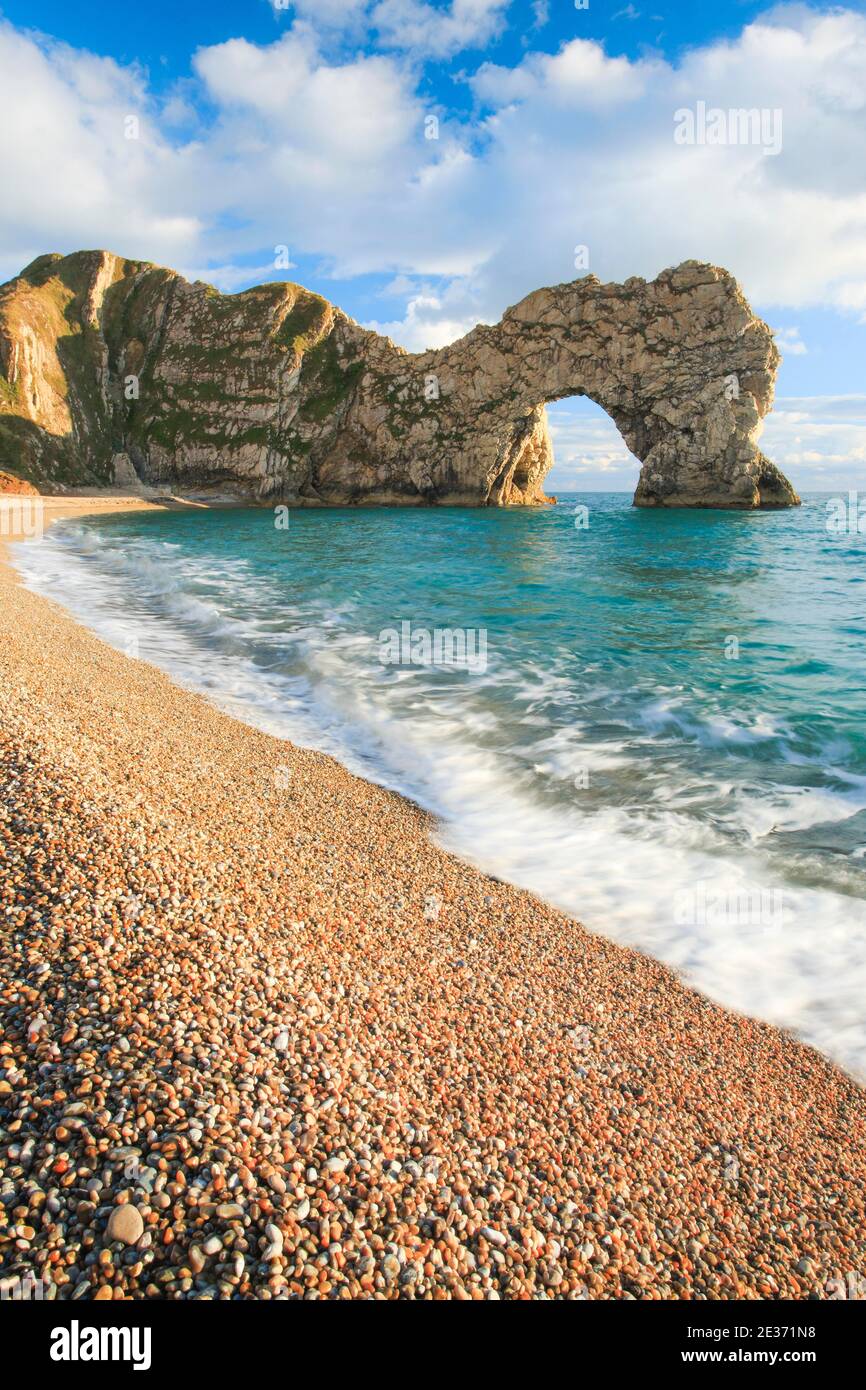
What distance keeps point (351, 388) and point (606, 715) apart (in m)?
92.5

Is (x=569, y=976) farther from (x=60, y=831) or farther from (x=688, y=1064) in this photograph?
(x=60, y=831)

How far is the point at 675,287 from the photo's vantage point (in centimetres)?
7794

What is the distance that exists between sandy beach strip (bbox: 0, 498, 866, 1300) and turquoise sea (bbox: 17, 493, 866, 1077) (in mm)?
1315

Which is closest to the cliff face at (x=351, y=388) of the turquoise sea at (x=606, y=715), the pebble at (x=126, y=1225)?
the turquoise sea at (x=606, y=715)

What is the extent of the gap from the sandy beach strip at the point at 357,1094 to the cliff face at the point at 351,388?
8562 centimetres

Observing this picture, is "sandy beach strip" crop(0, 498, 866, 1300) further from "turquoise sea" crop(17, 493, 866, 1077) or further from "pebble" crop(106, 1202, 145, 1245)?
"turquoise sea" crop(17, 493, 866, 1077)

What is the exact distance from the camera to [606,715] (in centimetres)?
1327

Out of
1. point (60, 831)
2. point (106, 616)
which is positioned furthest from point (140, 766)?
point (106, 616)

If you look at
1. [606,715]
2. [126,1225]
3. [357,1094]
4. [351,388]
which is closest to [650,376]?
[351,388]

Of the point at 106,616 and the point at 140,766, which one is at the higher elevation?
the point at 106,616
